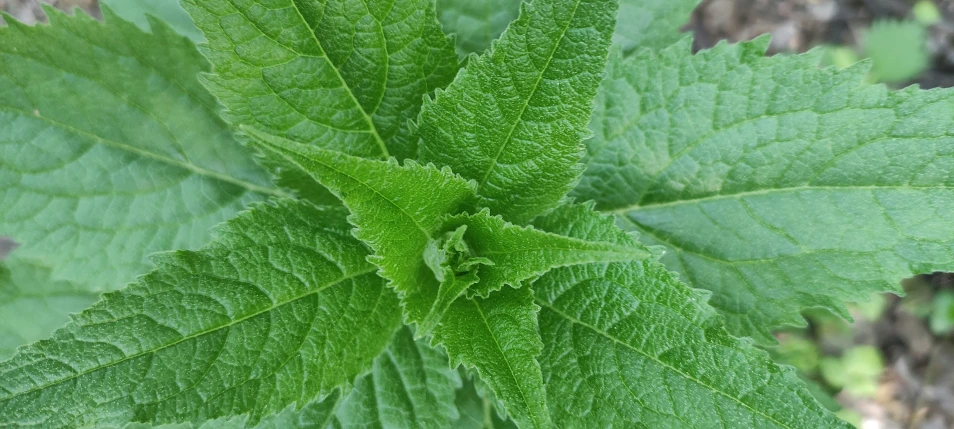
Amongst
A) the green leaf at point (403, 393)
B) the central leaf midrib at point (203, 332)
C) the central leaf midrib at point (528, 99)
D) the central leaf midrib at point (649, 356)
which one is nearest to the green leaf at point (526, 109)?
the central leaf midrib at point (528, 99)

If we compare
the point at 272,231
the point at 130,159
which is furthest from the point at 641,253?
the point at 130,159

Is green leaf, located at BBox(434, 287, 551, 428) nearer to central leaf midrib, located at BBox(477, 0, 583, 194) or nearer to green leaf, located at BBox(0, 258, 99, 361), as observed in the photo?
central leaf midrib, located at BBox(477, 0, 583, 194)

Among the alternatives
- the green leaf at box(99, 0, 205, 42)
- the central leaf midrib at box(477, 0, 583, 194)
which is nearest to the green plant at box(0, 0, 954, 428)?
the central leaf midrib at box(477, 0, 583, 194)

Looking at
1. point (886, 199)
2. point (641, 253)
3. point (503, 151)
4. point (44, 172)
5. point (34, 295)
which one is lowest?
point (34, 295)

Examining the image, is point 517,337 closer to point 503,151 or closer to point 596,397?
point 596,397

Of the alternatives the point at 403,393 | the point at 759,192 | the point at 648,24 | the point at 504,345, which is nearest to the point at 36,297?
the point at 403,393

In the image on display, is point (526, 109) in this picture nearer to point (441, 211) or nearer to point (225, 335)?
point (441, 211)
